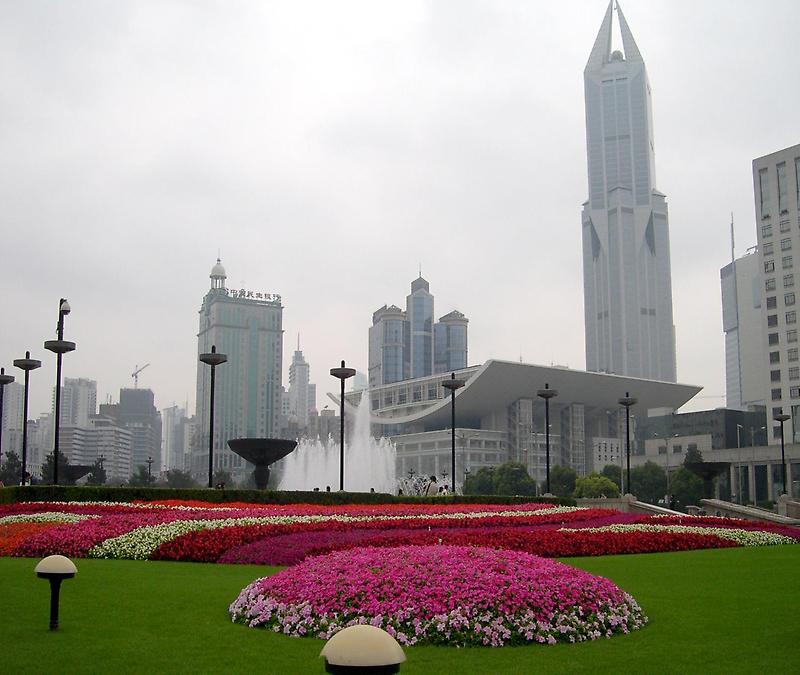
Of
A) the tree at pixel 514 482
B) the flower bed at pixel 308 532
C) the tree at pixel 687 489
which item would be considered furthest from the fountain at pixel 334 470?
the flower bed at pixel 308 532

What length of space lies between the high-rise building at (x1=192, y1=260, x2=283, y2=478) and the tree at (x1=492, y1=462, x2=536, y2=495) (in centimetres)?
8727

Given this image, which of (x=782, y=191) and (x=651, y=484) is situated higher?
(x=782, y=191)

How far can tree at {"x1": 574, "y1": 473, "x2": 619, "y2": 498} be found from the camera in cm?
6253

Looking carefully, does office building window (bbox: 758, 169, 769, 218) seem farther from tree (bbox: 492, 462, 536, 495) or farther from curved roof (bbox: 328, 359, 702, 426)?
tree (bbox: 492, 462, 536, 495)

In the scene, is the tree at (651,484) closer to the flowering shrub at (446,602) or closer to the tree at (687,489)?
the tree at (687,489)

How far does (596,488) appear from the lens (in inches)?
2482

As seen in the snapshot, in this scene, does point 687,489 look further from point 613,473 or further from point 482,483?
point 613,473

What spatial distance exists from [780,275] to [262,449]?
61.2 meters

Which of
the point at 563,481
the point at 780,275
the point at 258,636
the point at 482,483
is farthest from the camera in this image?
the point at 482,483

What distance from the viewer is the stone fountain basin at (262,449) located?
82.5 ft

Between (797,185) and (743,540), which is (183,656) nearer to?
(743,540)

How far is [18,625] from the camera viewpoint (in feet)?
22.2

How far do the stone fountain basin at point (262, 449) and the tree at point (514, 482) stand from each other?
160 feet

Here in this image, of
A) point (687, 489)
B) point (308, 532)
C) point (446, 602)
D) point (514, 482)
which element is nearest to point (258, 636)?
point (446, 602)
